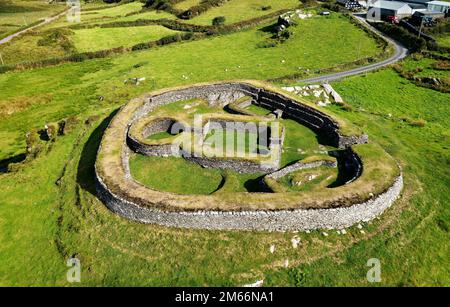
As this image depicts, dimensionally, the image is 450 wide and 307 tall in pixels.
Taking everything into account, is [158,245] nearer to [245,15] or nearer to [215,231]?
[215,231]

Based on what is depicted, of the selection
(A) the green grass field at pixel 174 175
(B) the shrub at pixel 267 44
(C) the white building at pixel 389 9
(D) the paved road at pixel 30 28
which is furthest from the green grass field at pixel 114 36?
(A) the green grass field at pixel 174 175

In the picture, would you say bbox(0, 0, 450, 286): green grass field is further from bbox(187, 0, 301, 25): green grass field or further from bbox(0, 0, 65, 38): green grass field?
bbox(0, 0, 65, 38): green grass field

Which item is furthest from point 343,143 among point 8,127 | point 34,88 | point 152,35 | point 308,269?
point 152,35

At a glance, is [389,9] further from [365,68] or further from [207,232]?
[207,232]

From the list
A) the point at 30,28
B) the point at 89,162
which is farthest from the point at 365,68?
the point at 30,28

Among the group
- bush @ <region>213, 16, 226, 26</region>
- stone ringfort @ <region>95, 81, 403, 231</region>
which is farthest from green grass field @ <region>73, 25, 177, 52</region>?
stone ringfort @ <region>95, 81, 403, 231</region>
